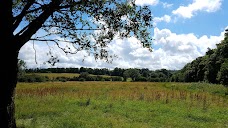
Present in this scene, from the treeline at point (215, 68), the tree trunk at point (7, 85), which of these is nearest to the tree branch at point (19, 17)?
the tree trunk at point (7, 85)

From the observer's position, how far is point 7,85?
9.95 m

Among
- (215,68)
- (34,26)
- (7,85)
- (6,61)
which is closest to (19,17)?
(34,26)

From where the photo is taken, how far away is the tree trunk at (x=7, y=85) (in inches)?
390

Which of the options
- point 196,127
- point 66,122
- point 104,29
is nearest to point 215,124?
point 196,127

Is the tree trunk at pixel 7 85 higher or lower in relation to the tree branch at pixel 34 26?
lower

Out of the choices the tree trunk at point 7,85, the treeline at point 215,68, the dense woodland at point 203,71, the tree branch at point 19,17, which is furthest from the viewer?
the dense woodland at point 203,71

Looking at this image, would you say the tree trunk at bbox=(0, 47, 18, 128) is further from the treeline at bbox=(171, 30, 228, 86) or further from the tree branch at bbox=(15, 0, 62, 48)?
the treeline at bbox=(171, 30, 228, 86)

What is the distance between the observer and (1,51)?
32.4 ft

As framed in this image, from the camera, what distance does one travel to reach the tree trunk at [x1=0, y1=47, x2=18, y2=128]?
32.5 feet

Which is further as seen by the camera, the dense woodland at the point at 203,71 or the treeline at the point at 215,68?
the dense woodland at the point at 203,71

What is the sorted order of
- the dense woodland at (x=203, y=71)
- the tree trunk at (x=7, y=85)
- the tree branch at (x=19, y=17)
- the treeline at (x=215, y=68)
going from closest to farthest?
the tree trunk at (x=7, y=85) → the tree branch at (x=19, y=17) → the treeline at (x=215, y=68) → the dense woodland at (x=203, y=71)

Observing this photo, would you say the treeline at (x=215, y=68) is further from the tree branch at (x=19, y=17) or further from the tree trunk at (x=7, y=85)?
the tree trunk at (x=7, y=85)

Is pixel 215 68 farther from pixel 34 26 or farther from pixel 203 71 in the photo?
pixel 34 26

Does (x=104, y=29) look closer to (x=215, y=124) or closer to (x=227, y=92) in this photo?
(x=215, y=124)
